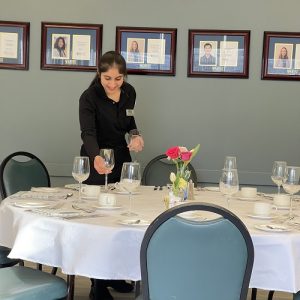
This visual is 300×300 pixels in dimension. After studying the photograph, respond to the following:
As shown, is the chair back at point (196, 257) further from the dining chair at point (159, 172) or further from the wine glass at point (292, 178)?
the dining chair at point (159, 172)

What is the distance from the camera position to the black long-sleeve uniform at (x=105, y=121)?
3.46 meters

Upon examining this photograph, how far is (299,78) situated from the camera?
14.2 ft

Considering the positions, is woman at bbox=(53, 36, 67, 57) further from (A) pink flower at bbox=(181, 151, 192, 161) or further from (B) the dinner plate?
(A) pink flower at bbox=(181, 151, 192, 161)

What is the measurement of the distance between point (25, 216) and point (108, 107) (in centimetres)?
137

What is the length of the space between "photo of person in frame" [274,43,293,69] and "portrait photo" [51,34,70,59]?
5.28 ft

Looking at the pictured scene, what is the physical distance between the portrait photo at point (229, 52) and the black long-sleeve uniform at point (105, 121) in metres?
0.96

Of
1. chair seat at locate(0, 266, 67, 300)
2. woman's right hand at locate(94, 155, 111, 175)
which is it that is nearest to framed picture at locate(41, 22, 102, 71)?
woman's right hand at locate(94, 155, 111, 175)

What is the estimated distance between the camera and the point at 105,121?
3.58 metres

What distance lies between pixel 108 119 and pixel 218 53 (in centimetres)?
122

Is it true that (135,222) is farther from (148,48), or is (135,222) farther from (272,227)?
(148,48)

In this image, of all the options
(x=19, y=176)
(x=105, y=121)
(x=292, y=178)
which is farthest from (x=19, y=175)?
(x=292, y=178)

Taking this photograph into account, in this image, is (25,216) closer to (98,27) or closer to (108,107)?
(108,107)

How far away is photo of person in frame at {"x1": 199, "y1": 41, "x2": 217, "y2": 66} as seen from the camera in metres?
4.32

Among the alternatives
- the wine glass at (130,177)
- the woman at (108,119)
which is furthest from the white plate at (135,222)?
the woman at (108,119)
